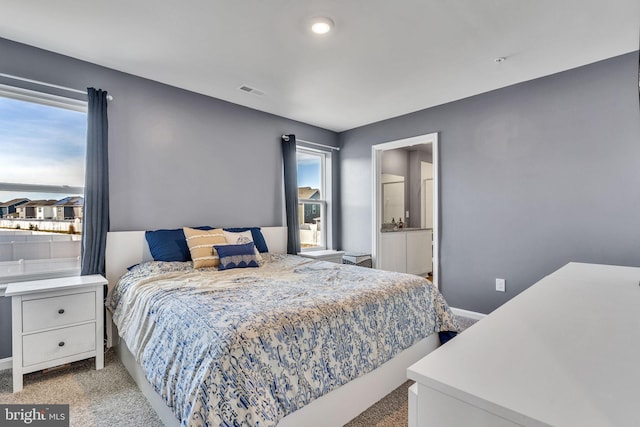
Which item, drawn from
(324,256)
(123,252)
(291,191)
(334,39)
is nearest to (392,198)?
(324,256)

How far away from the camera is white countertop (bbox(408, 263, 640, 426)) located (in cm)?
52

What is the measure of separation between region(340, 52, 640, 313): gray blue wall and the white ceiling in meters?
0.27

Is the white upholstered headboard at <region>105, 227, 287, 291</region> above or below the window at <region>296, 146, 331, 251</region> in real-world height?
below

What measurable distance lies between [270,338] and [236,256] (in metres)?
1.52

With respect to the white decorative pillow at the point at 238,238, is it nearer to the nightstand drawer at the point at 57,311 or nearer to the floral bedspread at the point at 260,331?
the floral bedspread at the point at 260,331

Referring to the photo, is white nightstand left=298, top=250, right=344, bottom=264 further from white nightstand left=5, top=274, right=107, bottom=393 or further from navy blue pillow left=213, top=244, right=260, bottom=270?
white nightstand left=5, top=274, right=107, bottom=393

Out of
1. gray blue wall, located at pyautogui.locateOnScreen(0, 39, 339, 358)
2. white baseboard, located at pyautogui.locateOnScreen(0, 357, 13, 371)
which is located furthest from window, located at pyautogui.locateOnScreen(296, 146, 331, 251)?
white baseboard, located at pyautogui.locateOnScreen(0, 357, 13, 371)

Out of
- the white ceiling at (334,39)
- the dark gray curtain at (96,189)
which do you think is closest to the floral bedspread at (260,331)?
the dark gray curtain at (96,189)

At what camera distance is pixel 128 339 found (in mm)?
2025

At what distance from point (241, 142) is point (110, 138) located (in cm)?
133

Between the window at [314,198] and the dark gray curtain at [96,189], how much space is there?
7.95ft

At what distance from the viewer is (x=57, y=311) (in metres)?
2.21

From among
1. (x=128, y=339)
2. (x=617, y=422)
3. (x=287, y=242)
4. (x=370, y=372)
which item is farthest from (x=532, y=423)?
(x=287, y=242)

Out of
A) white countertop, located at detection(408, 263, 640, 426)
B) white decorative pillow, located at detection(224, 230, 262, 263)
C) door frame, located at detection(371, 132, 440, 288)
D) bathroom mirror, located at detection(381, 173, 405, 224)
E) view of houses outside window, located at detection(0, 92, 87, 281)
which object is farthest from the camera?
bathroom mirror, located at detection(381, 173, 405, 224)
